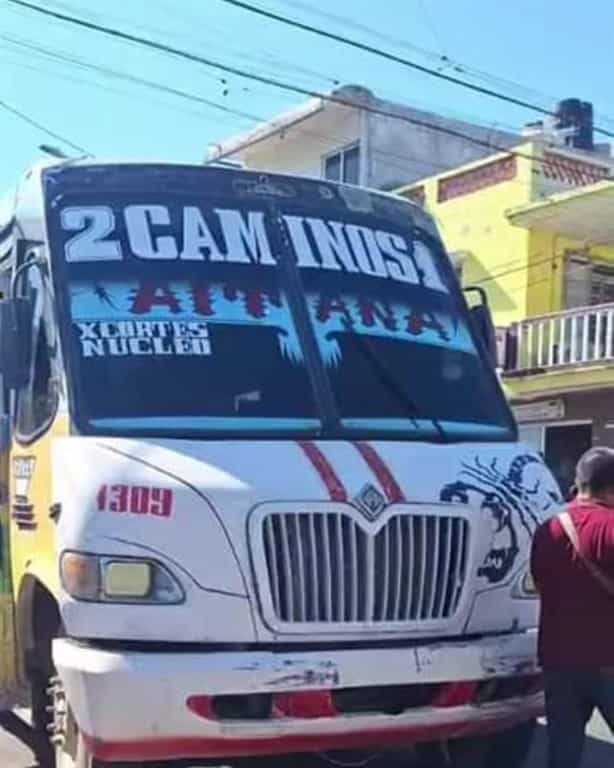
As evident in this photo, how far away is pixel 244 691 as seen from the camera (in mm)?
4359

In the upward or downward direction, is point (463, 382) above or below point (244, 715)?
above

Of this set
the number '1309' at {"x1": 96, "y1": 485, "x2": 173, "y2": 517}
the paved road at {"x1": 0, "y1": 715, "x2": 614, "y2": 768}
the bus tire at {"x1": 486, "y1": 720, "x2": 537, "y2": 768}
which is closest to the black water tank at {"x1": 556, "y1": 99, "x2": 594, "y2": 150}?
the paved road at {"x1": 0, "y1": 715, "x2": 614, "y2": 768}

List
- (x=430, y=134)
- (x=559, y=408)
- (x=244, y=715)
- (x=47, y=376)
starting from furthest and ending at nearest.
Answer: (x=430, y=134) → (x=559, y=408) → (x=47, y=376) → (x=244, y=715)

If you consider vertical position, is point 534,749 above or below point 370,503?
below

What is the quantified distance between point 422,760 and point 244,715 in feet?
7.09

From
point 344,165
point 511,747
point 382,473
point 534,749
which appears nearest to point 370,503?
point 382,473

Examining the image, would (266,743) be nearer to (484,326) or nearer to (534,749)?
(484,326)

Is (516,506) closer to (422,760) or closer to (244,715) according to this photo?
(244,715)

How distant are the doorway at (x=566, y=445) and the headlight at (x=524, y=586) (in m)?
14.8

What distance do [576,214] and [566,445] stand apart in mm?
3784

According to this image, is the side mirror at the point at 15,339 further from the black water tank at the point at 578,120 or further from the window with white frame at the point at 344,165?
the window with white frame at the point at 344,165

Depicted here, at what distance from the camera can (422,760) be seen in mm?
6312

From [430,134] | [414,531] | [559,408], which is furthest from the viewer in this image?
[430,134]

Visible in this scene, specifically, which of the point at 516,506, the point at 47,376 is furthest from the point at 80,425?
the point at 516,506
